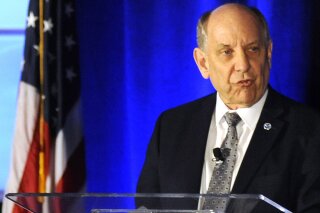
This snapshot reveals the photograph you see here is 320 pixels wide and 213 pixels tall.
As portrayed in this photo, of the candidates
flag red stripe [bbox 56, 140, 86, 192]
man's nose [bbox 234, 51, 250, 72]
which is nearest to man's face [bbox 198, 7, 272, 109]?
man's nose [bbox 234, 51, 250, 72]

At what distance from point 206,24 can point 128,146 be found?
1355 millimetres

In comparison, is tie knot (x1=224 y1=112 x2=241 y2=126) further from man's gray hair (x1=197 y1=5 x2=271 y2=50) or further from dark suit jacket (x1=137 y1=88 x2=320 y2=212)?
man's gray hair (x1=197 y1=5 x2=271 y2=50)

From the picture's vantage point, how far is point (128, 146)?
4102 millimetres

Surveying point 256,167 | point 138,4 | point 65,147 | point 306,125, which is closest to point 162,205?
point 256,167

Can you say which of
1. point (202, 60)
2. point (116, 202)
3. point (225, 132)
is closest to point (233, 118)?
point (225, 132)

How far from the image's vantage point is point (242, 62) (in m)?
2.81

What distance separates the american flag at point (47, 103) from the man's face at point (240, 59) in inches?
45.0

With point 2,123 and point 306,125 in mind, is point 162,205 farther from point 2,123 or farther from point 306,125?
point 2,123

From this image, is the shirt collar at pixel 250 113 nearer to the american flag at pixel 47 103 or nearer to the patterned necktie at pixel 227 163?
the patterned necktie at pixel 227 163

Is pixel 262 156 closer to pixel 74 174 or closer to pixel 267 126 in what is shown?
pixel 267 126

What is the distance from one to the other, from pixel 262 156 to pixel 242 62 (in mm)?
362

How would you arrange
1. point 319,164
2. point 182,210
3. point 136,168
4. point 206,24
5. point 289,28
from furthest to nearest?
point 136,168
point 289,28
point 206,24
point 319,164
point 182,210

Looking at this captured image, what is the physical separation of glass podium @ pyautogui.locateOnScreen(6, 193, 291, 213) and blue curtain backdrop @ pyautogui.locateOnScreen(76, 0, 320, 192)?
6.55ft

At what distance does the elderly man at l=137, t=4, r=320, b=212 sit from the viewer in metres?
2.66
